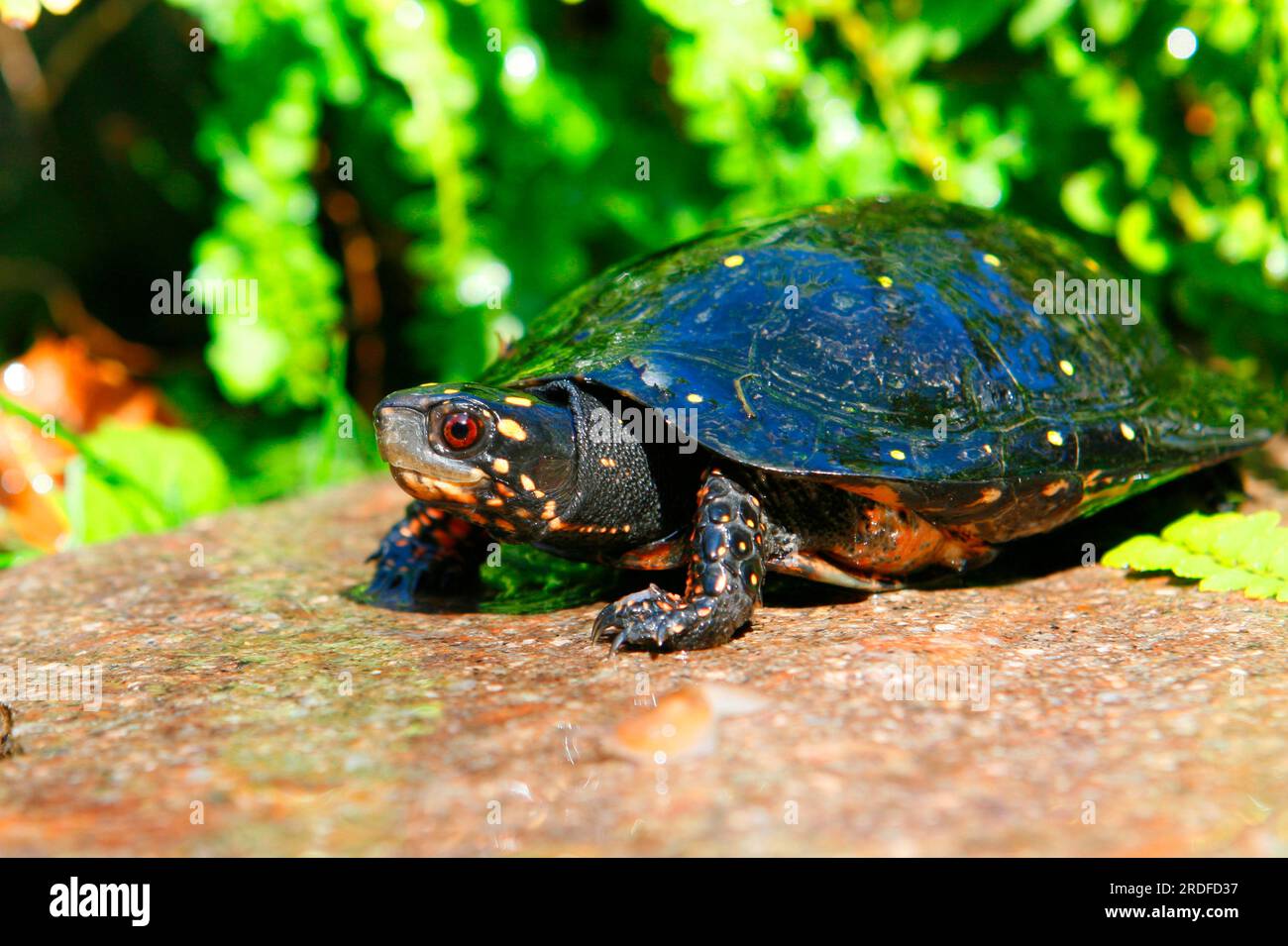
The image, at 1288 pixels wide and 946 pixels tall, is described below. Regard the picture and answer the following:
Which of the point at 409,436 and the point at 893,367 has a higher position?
the point at 893,367

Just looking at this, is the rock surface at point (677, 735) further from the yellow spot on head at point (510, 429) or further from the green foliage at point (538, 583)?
the yellow spot on head at point (510, 429)

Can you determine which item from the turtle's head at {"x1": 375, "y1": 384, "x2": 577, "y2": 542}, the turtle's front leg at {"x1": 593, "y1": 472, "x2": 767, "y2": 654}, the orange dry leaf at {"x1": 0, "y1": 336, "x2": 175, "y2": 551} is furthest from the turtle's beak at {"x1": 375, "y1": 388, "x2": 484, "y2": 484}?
the orange dry leaf at {"x1": 0, "y1": 336, "x2": 175, "y2": 551}

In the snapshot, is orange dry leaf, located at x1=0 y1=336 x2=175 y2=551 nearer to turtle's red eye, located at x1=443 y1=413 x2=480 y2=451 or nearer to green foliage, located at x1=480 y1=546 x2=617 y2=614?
green foliage, located at x1=480 y1=546 x2=617 y2=614

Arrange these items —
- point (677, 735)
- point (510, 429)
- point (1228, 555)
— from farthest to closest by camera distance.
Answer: point (1228, 555), point (510, 429), point (677, 735)

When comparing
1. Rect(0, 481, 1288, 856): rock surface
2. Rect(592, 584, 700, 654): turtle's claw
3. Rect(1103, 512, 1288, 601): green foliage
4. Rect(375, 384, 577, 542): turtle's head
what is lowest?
Rect(0, 481, 1288, 856): rock surface

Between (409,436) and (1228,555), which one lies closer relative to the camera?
(409,436)

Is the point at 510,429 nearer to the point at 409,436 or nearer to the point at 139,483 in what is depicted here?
the point at 409,436

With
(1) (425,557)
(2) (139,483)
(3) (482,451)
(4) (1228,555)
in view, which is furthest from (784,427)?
(2) (139,483)
